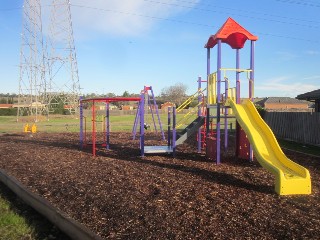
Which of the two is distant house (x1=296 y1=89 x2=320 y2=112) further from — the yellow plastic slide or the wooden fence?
the yellow plastic slide

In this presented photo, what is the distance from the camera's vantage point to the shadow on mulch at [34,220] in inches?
206

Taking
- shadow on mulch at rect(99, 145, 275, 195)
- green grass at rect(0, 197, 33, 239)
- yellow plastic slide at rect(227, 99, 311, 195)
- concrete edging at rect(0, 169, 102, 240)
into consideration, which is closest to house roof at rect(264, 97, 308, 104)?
shadow on mulch at rect(99, 145, 275, 195)

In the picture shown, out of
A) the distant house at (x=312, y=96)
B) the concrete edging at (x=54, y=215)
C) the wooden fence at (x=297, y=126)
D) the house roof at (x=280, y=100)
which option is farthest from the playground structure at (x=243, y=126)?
the house roof at (x=280, y=100)

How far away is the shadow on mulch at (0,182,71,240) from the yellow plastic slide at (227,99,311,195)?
420cm

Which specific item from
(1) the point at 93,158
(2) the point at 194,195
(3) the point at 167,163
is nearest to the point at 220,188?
(2) the point at 194,195

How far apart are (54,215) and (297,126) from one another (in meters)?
16.4

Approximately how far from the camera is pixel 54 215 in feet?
17.8

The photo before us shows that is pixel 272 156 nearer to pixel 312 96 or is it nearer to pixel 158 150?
pixel 158 150

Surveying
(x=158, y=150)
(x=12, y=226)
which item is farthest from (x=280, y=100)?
→ (x=12, y=226)

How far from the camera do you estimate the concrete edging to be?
15.1 feet

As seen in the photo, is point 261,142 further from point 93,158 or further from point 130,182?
point 93,158

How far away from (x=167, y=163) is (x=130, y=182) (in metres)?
2.80

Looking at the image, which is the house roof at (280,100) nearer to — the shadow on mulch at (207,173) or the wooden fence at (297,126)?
the wooden fence at (297,126)

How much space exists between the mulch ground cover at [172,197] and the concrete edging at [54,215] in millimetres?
314
